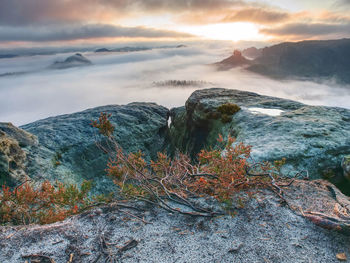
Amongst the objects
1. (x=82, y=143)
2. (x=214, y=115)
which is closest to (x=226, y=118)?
(x=214, y=115)

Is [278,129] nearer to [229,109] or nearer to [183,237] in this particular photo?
[229,109]

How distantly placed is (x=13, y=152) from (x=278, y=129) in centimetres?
1376

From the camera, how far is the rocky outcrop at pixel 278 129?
31.5 ft

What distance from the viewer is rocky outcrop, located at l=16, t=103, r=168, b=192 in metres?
13.2

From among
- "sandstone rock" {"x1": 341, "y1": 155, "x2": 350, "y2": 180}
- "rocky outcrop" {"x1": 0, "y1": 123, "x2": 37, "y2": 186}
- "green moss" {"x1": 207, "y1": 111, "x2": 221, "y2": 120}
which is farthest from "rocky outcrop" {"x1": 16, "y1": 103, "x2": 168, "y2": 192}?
"sandstone rock" {"x1": 341, "y1": 155, "x2": 350, "y2": 180}

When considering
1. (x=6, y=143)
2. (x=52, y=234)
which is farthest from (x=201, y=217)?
(x=6, y=143)

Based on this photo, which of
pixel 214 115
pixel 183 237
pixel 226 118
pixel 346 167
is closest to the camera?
pixel 183 237

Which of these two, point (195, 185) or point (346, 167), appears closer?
point (195, 185)

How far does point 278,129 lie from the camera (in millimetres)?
12367

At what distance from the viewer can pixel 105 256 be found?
4008 millimetres

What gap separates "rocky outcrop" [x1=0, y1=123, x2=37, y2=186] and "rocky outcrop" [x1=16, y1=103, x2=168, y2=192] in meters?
0.49

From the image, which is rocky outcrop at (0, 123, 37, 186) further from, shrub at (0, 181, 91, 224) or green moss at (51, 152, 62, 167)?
shrub at (0, 181, 91, 224)

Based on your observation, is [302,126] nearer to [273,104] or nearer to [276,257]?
[273,104]

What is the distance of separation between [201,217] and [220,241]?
76cm
